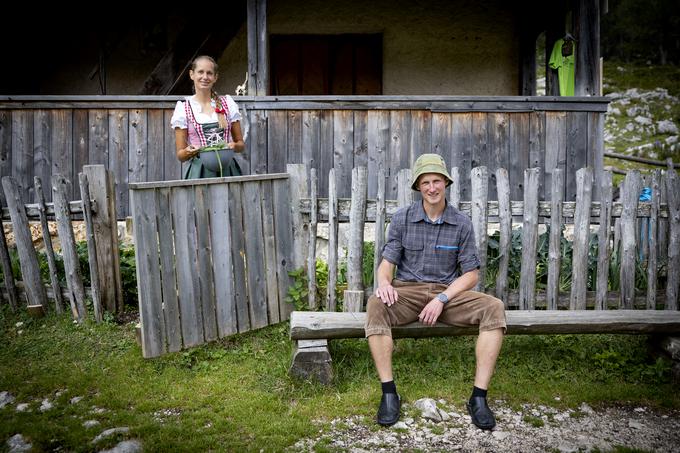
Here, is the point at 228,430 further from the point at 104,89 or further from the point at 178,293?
the point at 104,89

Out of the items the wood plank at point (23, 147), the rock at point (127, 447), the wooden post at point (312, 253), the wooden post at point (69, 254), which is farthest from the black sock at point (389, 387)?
the wood plank at point (23, 147)

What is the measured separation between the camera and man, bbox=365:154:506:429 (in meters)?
3.39

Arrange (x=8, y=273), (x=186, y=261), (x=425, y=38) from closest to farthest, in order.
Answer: (x=186, y=261) < (x=8, y=273) < (x=425, y=38)

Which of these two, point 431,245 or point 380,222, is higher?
point 380,222

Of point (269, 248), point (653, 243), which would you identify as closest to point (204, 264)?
point (269, 248)

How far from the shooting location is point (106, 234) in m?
4.70

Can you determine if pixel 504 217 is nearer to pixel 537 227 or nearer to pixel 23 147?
pixel 537 227

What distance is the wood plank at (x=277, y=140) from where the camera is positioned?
6660 mm

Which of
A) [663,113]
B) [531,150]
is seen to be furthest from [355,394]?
[663,113]

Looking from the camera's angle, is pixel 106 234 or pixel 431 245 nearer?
pixel 431 245

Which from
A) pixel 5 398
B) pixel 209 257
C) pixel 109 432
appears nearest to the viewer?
pixel 109 432

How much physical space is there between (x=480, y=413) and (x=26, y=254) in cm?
378

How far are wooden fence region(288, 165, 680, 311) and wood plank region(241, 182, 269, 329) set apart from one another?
0.31 metres

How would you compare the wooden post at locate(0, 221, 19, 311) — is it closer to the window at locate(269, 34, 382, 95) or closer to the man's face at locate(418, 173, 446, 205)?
the man's face at locate(418, 173, 446, 205)
